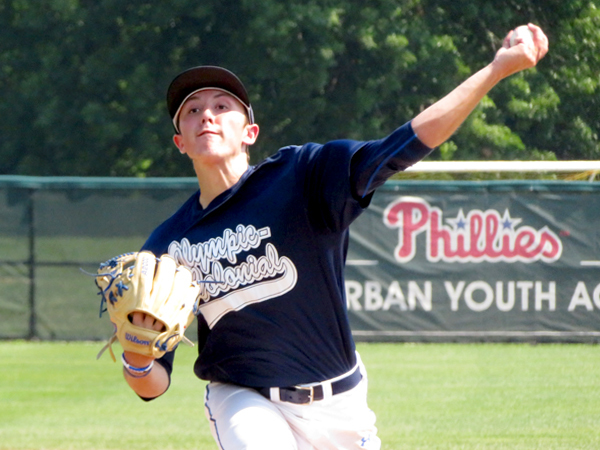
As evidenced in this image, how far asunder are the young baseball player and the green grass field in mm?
2916

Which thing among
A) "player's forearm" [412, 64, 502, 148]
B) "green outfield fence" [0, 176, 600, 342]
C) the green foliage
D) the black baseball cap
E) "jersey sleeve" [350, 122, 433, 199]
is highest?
"player's forearm" [412, 64, 502, 148]

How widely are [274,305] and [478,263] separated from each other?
23.8 feet

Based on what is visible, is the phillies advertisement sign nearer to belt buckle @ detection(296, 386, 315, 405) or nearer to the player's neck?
the player's neck

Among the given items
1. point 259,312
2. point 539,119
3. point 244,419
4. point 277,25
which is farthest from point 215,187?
point 539,119

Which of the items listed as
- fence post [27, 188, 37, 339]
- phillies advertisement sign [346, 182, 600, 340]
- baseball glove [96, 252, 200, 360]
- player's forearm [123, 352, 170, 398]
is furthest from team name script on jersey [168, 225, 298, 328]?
fence post [27, 188, 37, 339]

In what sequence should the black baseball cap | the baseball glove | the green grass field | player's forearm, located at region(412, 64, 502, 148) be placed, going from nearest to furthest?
player's forearm, located at region(412, 64, 502, 148) < the baseball glove < the black baseball cap < the green grass field

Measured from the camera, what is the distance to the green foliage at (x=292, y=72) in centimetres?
1975

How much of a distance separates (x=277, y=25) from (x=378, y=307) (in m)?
10.5

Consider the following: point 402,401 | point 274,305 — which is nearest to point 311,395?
point 274,305

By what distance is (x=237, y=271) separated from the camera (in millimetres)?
2955

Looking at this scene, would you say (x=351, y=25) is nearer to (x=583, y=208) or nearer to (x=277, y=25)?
(x=277, y=25)

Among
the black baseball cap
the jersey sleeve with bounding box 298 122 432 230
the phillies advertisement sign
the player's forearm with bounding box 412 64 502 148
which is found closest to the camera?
the player's forearm with bounding box 412 64 502 148

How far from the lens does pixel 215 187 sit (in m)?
3.14

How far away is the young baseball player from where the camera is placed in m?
2.88
